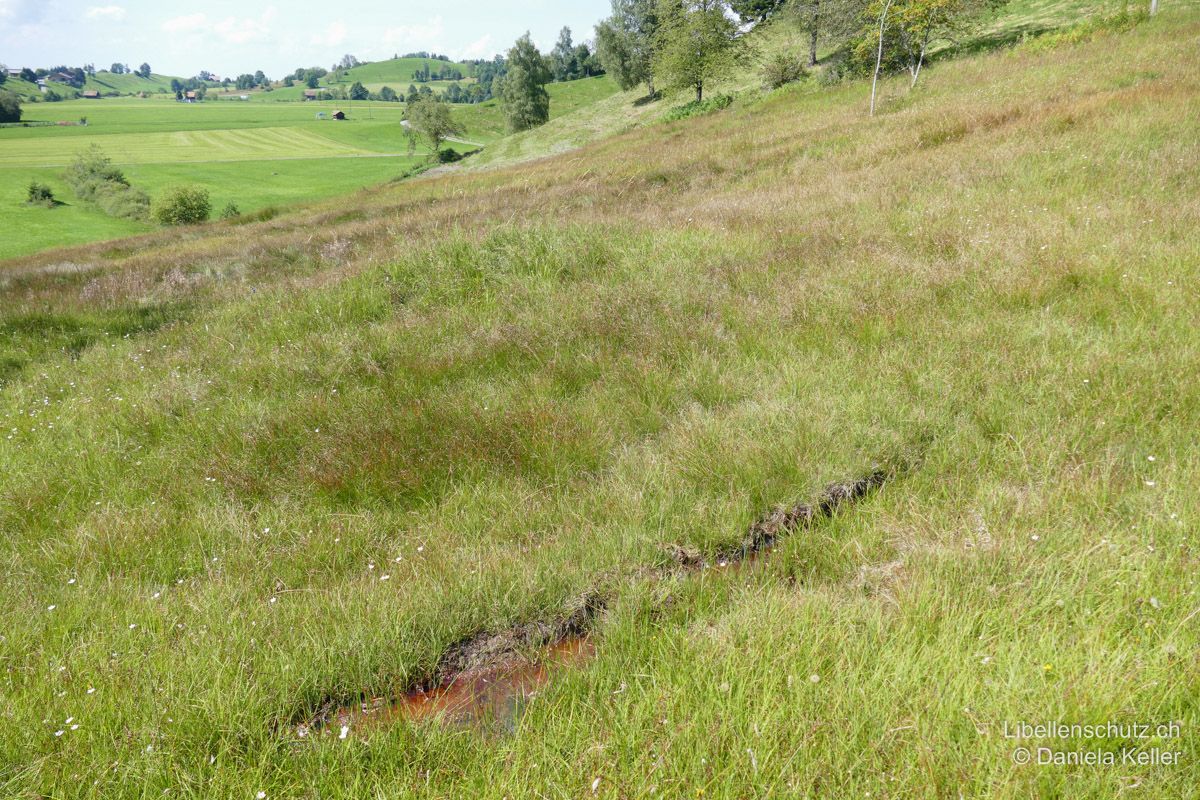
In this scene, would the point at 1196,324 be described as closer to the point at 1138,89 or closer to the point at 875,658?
the point at 875,658

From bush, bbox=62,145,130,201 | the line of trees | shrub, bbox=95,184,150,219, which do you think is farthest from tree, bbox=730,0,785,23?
bush, bbox=62,145,130,201

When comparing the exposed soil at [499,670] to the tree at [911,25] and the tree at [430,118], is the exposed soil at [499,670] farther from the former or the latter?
the tree at [430,118]

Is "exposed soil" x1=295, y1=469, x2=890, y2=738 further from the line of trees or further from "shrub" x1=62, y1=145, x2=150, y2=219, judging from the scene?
"shrub" x1=62, y1=145, x2=150, y2=219

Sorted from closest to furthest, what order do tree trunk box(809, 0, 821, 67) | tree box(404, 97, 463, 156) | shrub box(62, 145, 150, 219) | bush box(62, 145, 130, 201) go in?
tree trunk box(809, 0, 821, 67) → shrub box(62, 145, 150, 219) → bush box(62, 145, 130, 201) → tree box(404, 97, 463, 156)

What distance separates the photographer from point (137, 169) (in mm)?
81188

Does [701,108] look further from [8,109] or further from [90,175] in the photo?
[8,109]

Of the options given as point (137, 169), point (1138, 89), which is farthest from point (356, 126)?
point (1138, 89)

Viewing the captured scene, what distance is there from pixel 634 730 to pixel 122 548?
9.72 ft

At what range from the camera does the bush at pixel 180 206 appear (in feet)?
187

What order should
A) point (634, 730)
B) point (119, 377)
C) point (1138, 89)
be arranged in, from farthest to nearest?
point (1138, 89) → point (119, 377) → point (634, 730)

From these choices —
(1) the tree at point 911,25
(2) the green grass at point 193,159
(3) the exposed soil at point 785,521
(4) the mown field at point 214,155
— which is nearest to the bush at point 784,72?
(1) the tree at point 911,25

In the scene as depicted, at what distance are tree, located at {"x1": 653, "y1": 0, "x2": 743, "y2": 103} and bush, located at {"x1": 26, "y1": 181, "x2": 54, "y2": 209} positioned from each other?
228 ft

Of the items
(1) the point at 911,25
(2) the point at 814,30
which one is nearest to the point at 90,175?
(2) the point at 814,30

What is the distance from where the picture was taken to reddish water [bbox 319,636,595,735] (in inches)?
83.0
